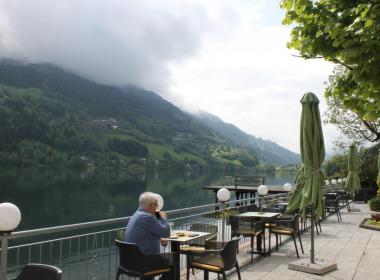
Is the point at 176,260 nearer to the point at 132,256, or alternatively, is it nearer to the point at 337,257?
the point at 132,256

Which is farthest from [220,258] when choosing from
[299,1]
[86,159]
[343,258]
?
[86,159]

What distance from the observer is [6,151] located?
12112cm

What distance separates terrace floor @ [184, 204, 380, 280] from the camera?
6957 millimetres

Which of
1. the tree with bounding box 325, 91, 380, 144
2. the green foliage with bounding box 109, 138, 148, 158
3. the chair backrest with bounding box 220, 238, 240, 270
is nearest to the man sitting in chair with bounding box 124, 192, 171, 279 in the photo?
the chair backrest with bounding box 220, 238, 240, 270

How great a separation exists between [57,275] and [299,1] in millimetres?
4551

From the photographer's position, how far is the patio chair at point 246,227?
8.15m

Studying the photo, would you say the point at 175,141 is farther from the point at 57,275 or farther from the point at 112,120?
the point at 57,275

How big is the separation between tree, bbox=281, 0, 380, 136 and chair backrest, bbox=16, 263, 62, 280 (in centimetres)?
381

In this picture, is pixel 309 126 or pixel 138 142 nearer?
pixel 309 126

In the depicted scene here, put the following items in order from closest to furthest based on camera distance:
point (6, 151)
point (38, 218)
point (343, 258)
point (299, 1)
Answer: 1. point (299, 1)
2. point (343, 258)
3. point (38, 218)
4. point (6, 151)

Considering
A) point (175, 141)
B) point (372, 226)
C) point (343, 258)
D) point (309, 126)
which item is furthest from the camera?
point (175, 141)

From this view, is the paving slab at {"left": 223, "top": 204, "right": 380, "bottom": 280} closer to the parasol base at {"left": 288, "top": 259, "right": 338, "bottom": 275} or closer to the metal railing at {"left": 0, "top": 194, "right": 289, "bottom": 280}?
the parasol base at {"left": 288, "top": 259, "right": 338, "bottom": 275}

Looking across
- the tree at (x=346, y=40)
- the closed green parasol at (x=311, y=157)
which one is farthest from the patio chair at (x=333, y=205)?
the tree at (x=346, y=40)

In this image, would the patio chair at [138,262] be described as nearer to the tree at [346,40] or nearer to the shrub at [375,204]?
the tree at [346,40]
